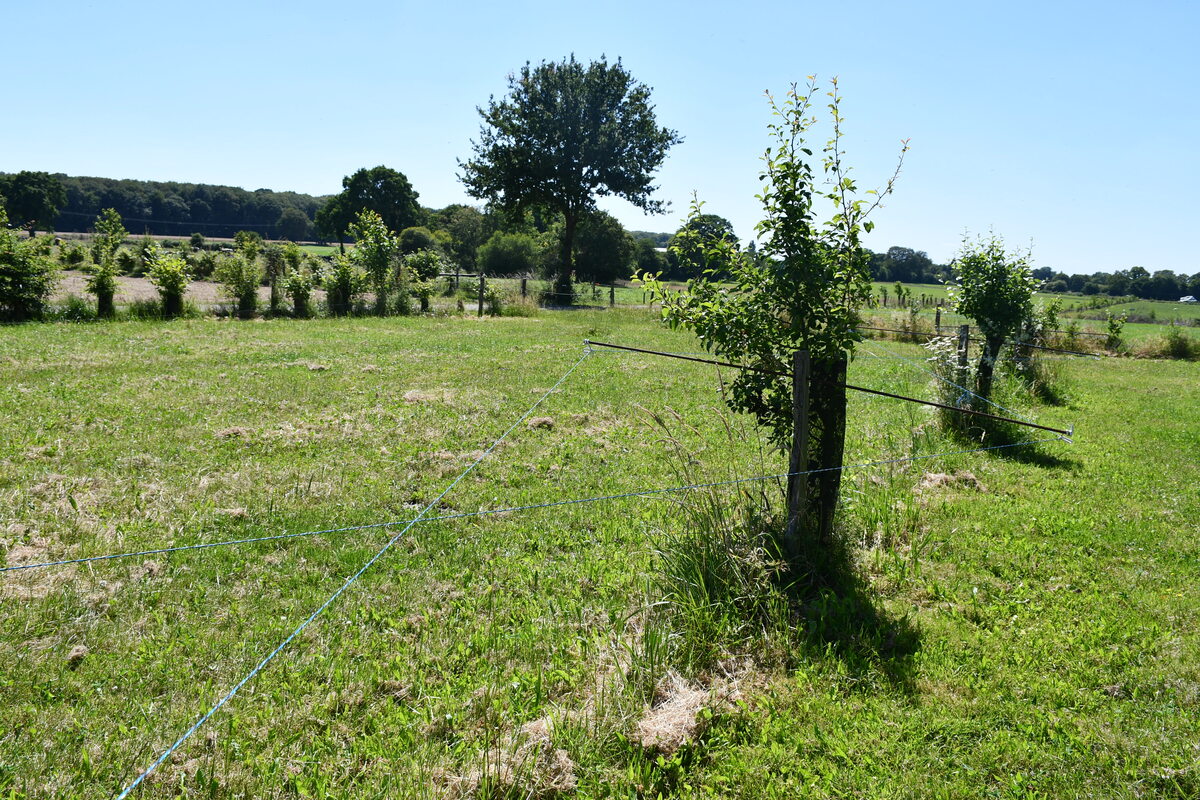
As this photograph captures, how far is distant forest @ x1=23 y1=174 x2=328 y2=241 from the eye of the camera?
91.6 metres

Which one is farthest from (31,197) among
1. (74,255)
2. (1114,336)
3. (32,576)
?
(1114,336)

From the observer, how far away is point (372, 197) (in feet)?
249

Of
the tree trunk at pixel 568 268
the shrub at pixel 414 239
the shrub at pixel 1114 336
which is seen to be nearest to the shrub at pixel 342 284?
the tree trunk at pixel 568 268

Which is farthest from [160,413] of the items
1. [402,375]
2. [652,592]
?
[652,592]

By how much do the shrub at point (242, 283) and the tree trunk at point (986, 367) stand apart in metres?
19.7

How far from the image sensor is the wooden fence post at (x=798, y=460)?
447 centimetres

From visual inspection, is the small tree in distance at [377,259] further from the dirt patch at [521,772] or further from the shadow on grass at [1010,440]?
the dirt patch at [521,772]

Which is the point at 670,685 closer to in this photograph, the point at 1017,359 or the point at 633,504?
the point at 633,504

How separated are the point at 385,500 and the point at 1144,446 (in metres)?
9.58

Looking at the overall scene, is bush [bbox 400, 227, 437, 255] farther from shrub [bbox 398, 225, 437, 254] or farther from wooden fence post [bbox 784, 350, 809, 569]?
wooden fence post [bbox 784, 350, 809, 569]

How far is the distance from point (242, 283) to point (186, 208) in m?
103

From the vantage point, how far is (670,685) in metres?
3.56

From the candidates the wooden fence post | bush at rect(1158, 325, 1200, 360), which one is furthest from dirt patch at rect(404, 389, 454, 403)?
bush at rect(1158, 325, 1200, 360)

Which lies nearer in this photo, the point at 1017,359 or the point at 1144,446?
the point at 1144,446
